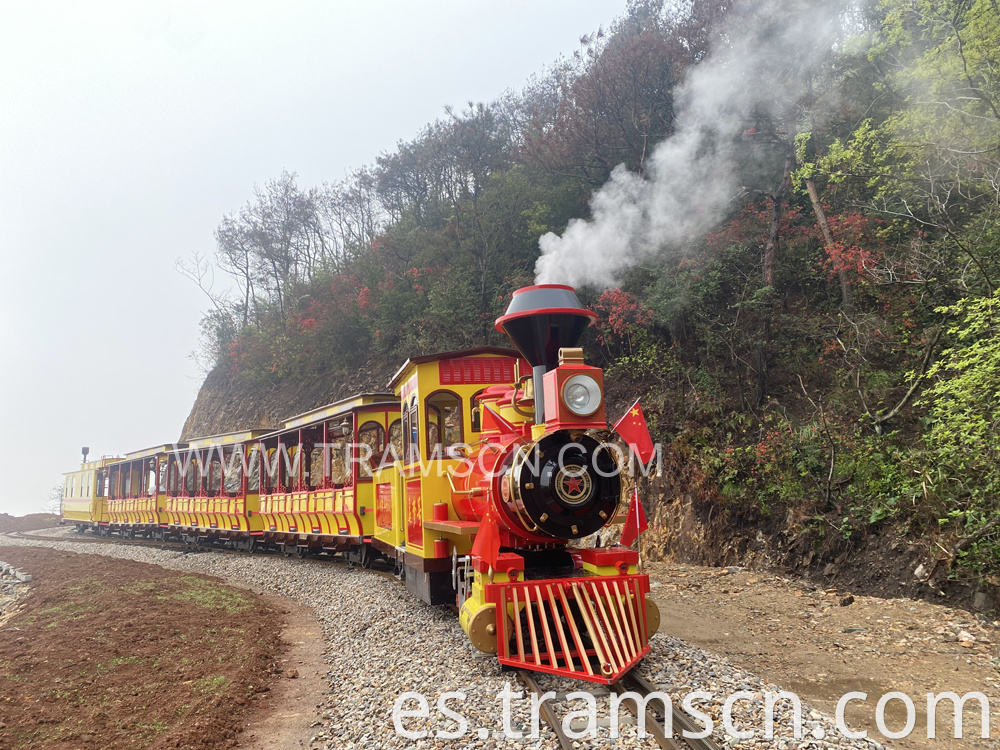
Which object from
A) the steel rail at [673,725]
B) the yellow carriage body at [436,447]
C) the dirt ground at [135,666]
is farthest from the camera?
the yellow carriage body at [436,447]

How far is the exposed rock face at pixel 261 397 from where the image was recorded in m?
22.9

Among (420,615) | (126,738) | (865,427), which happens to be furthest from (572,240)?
(126,738)

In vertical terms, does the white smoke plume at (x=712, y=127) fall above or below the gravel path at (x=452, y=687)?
above

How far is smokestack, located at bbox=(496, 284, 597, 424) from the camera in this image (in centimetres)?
555

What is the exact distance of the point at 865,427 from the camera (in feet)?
31.1

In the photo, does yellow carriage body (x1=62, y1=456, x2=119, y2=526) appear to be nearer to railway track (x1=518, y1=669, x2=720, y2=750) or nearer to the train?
the train

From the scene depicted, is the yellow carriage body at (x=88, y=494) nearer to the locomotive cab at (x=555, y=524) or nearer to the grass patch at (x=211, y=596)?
the grass patch at (x=211, y=596)

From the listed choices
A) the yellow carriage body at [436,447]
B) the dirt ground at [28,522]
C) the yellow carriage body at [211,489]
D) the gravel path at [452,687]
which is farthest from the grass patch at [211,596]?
the dirt ground at [28,522]

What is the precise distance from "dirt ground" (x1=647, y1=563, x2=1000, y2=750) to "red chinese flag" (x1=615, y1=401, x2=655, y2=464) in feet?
6.76

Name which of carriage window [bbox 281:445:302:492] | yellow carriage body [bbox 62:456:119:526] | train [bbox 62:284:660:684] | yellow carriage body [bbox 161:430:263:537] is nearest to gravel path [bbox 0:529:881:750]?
train [bbox 62:284:660:684]

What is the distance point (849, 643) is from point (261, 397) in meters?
26.5

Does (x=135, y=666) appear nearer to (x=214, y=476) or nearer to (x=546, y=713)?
(x=546, y=713)

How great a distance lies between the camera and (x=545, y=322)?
18.2 feet

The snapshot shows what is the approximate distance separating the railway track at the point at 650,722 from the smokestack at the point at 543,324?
82.7 inches
